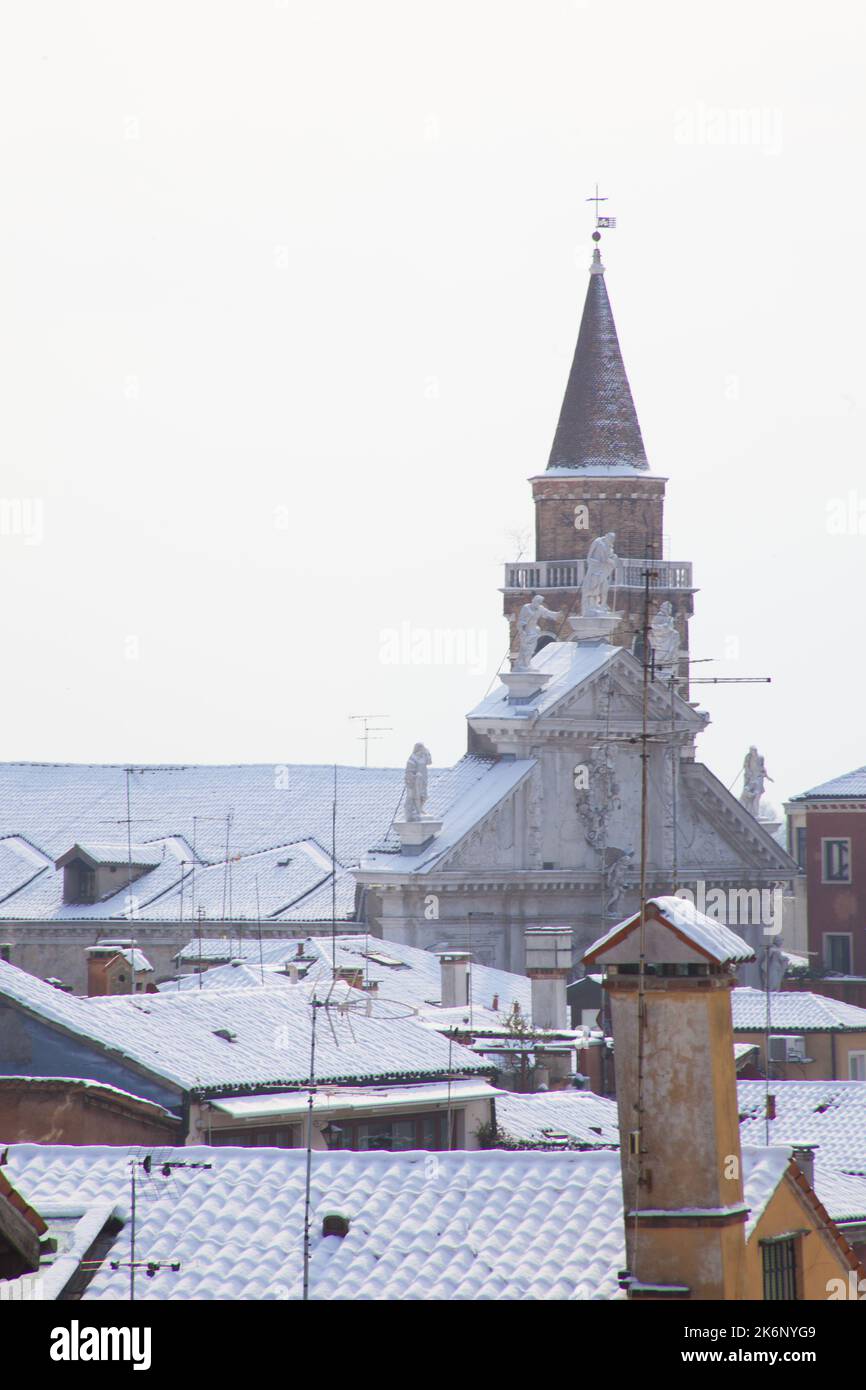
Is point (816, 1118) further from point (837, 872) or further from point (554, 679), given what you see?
point (837, 872)

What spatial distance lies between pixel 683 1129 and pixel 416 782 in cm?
4905

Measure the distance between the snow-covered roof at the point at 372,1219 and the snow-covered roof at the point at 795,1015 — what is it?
87.5 ft

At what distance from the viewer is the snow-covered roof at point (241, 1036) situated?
96.7ft

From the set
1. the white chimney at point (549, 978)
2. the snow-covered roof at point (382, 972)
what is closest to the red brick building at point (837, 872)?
the snow-covered roof at point (382, 972)

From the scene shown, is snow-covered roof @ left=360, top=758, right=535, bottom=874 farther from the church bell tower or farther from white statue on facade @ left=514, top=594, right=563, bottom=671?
the church bell tower

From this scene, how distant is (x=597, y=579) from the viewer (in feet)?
244

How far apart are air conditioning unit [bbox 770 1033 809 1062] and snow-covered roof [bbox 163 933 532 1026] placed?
138 inches

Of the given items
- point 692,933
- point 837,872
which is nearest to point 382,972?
point 692,933

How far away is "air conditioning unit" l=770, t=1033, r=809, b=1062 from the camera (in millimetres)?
45844

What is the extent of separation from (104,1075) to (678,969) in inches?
446

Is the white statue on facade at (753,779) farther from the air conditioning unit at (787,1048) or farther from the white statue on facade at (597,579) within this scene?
the air conditioning unit at (787,1048)

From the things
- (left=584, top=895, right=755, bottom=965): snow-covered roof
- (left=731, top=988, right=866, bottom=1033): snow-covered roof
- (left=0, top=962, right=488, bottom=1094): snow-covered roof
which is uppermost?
(left=731, top=988, right=866, bottom=1033): snow-covered roof

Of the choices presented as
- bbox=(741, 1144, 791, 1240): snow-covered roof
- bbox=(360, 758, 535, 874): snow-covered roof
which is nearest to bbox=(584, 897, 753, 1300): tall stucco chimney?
bbox=(741, 1144, 791, 1240): snow-covered roof
